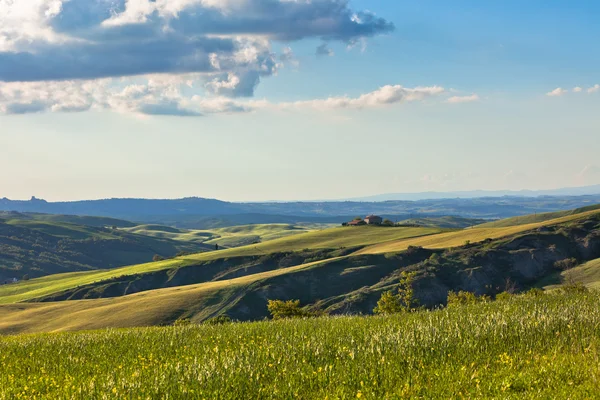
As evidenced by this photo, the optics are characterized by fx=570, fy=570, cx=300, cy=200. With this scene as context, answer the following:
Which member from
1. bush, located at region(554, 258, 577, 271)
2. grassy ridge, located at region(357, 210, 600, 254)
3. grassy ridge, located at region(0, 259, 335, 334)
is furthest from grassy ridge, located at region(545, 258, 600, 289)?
grassy ridge, located at region(0, 259, 335, 334)

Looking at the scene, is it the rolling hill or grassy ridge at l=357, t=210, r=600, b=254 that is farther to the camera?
grassy ridge at l=357, t=210, r=600, b=254

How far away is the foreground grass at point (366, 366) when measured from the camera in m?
9.71

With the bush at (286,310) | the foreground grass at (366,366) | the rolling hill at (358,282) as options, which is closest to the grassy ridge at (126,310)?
the rolling hill at (358,282)

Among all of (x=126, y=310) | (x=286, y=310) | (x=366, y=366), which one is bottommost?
(x=126, y=310)

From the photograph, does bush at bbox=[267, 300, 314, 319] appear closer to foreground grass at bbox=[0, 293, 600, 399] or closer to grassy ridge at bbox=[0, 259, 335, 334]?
grassy ridge at bbox=[0, 259, 335, 334]

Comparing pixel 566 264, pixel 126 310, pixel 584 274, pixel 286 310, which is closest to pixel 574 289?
pixel 286 310

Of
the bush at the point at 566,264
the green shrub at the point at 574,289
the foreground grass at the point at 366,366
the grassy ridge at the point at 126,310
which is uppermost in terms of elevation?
the foreground grass at the point at 366,366

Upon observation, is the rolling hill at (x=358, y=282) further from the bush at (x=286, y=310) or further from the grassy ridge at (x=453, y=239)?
the bush at (x=286, y=310)

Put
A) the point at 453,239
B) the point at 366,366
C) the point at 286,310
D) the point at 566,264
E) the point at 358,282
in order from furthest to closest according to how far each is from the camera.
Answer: the point at 453,239, the point at 358,282, the point at 566,264, the point at 286,310, the point at 366,366

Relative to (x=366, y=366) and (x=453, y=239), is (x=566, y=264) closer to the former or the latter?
(x=453, y=239)

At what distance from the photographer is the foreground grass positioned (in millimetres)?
9711

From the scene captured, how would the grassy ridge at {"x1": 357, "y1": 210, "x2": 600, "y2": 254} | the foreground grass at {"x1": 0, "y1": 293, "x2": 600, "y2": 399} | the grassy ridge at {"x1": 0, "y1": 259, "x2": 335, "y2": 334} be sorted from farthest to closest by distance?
the grassy ridge at {"x1": 357, "y1": 210, "x2": 600, "y2": 254}, the grassy ridge at {"x1": 0, "y1": 259, "x2": 335, "y2": 334}, the foreground grass at {"x1": 0, "y1": 293, "x2": 600, "y2": 399}

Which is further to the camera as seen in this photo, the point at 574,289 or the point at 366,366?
the point at 574,289

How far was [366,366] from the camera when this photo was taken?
11000mm
